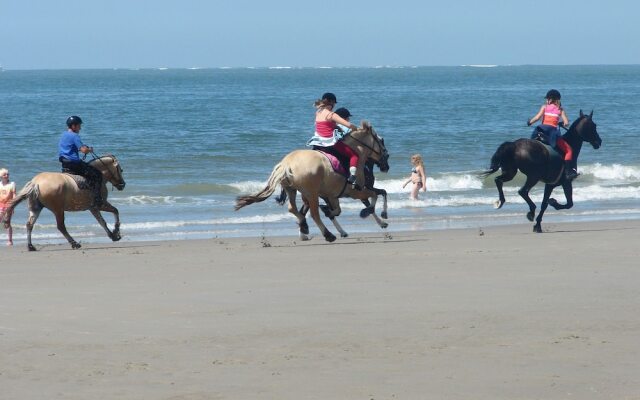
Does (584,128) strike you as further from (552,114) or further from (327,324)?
(327,324)

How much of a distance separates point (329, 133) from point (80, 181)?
338 centimetres

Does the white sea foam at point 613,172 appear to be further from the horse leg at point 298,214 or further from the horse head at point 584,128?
the horse leg at point 298,214

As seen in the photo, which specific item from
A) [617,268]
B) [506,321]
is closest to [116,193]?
[617,268]

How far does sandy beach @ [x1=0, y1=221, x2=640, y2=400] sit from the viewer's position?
24.9ft

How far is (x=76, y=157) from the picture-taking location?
1611 cm

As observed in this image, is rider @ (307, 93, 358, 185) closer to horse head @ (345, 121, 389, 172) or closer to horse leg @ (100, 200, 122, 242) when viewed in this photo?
horse head @ (345, 121, 389, 172)

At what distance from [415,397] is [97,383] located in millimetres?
2005

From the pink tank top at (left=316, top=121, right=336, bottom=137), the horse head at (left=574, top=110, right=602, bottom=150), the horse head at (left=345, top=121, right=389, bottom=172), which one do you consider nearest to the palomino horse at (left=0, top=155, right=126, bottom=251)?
the pink tank top at (left=316, top=121, right=336, bottom=137)

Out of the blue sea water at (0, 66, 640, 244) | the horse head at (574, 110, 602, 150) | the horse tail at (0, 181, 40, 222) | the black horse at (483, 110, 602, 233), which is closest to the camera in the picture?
the horse tail at (0, 181, 40, 222)

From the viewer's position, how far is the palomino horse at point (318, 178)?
15.5m

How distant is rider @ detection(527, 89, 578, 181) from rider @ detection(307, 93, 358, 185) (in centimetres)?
297

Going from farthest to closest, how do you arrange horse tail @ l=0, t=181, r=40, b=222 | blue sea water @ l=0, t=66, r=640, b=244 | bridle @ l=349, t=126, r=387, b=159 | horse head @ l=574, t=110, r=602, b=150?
blue sea water @ l=0, t=66, r=640, b=244 < horse head @ l=574, t=110, r=602, b=150 < bridle @ l=349, t=126, r=387, b=159 < horse tail @ l=0, t=181, r=40, b=222

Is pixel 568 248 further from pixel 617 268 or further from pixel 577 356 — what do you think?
pixel 577 356

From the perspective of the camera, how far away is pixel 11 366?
26.3 feet
